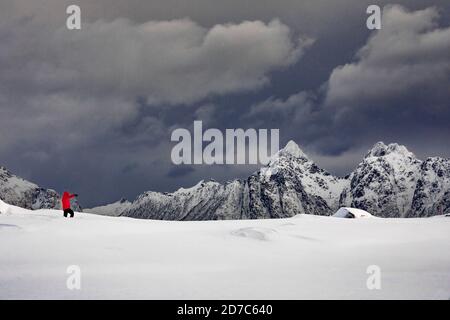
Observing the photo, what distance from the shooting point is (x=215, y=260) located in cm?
2038

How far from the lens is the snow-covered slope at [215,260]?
15.3 m

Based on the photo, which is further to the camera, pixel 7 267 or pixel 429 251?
pixel 429 251

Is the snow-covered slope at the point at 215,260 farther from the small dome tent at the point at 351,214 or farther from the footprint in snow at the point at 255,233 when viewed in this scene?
the small dome tent at the point at 351,214

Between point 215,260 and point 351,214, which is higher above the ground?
point 351,214

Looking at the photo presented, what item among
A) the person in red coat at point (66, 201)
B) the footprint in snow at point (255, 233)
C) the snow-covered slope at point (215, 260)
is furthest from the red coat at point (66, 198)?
the footprint in snow at point (255, 233)

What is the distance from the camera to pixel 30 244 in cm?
2212

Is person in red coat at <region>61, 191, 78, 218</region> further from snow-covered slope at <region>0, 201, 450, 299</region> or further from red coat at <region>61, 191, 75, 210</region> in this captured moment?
snow-covered slope at <region>0, 201, 450, 299</region>

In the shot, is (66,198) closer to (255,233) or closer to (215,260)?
(255,233)

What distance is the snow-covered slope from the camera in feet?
50.1

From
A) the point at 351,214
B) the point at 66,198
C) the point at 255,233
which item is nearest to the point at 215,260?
the point at 255,233

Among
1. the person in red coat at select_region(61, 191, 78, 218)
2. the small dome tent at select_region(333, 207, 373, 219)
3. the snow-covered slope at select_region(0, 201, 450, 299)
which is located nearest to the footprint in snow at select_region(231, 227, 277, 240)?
the snow-covered slope at select_region(0, 201, 450, 299)
